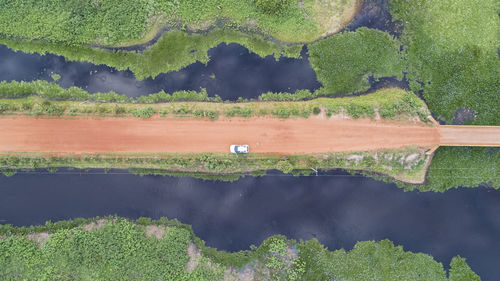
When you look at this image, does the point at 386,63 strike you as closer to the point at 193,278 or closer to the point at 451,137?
the point at 451,137

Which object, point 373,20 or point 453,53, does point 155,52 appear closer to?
point 373,20

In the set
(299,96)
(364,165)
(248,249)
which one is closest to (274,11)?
(299,96)

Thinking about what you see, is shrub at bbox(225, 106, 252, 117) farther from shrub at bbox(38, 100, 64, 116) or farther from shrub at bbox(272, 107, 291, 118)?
shrub at bbox(38, 100, 64, 116)

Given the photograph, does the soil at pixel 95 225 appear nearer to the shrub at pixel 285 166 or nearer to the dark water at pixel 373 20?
the shrub at pixel 285 166

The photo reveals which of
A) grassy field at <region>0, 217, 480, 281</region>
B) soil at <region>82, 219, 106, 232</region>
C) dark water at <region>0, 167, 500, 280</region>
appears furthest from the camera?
dark water at <region>0, 167, 500, 280</region>

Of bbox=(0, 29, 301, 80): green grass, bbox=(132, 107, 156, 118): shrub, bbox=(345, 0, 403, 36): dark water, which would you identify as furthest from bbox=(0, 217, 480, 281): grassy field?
bbox=(345, 0, 403, 36): dark water
